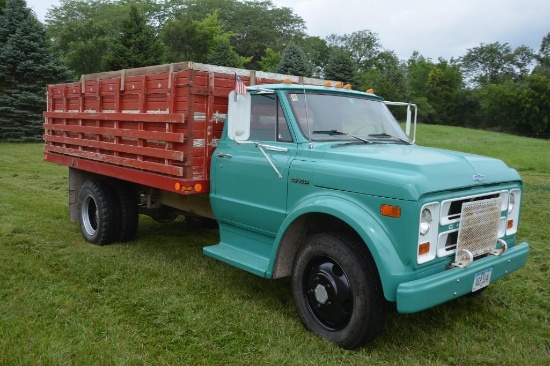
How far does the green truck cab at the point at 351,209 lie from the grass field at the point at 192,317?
0.41 m

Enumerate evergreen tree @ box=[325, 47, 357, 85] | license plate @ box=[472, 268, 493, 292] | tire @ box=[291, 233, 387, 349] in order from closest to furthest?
tire @ box=[291, 233, 387, 349] → license plate @ box=[472, 268, 493, 292] → evergreen tree @ box=[325, 47, 357, 85]

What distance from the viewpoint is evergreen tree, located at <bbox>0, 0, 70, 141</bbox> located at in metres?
23.0

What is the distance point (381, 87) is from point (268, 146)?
127 ft

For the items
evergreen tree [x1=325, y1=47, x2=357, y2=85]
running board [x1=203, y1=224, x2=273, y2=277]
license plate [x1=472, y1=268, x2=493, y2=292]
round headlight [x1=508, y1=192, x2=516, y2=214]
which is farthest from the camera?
evergreen tree [x1=325, y1=47, x2=357, y2=85]

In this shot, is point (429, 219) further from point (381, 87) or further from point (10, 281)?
point (381, 87)

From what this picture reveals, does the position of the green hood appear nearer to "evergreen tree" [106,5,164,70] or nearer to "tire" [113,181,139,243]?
"tire" [113,181,139,243]

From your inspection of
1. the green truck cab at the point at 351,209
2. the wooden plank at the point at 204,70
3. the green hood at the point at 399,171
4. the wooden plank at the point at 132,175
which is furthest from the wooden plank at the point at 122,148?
the green hood at the point at 399,171

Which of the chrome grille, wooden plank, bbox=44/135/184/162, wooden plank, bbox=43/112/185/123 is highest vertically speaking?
wooden plank, bbox=43/112/185/123

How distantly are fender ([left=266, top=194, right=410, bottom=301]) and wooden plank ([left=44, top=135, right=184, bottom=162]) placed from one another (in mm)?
1705

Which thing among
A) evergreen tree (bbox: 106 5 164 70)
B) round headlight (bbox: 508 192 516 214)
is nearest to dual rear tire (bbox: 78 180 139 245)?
round headlight (bbox: 508 192 516 214)

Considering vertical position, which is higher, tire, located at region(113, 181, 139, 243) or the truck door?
the truck door

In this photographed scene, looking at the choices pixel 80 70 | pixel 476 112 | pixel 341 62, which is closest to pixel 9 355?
pixel 341 62

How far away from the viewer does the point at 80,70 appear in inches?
1481

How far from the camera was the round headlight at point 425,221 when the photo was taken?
3336 millimetres
